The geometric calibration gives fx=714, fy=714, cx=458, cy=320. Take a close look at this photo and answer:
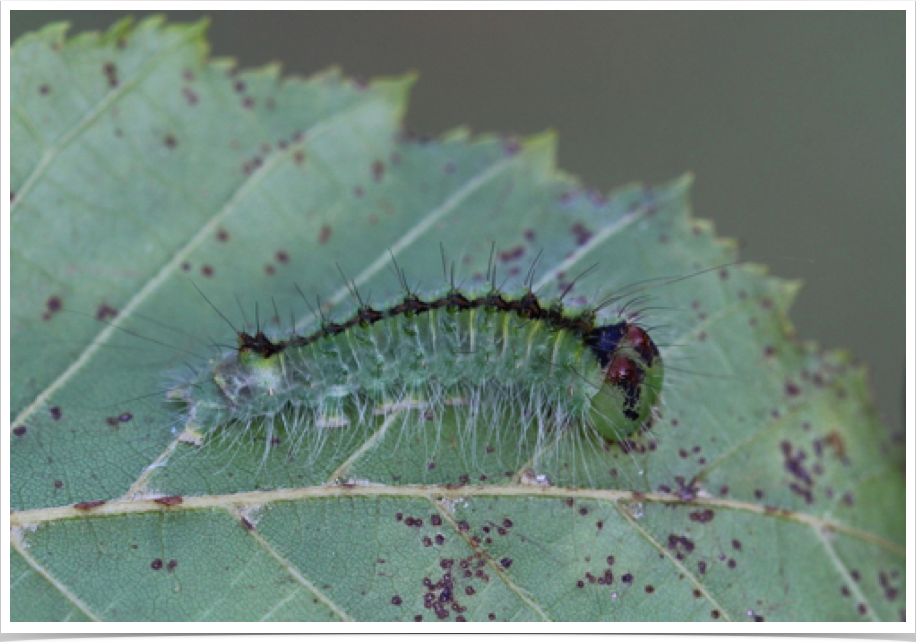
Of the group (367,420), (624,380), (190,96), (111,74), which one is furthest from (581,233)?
(111,74)

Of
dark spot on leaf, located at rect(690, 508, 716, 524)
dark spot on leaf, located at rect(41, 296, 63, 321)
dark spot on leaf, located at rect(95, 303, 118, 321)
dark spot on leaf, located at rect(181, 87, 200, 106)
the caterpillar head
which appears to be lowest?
dark spot on leaf, located at rect(41, 296, 63, 321)

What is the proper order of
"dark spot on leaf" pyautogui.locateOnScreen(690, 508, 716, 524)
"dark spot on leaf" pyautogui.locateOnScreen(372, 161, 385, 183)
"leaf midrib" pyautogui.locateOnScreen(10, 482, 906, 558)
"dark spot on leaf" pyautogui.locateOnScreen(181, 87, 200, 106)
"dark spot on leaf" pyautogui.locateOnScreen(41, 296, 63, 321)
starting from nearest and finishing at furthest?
1. "leaf midrib" pyautogui.locateOnScreen(10, 482, 906, 558)
2. "dark spot on leaf" pyautogui.locateOnScreen(690, 508, 716, 524)
3. "dark spot on leaf" pyautogui.locateOnScreen(41, 296, 63, 321)
4. "dark spot on leaf" pyautogui.locateOnScreen(181, 87, 200, 106)
5. "dark spot on leaf" pyautogui.locateOnScreen(372, 161, 385, 183)

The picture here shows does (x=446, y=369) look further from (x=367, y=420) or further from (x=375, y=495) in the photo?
(x=375, y=495)

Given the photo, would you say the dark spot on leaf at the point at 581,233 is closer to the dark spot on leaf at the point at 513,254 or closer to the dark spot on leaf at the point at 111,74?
the dark spot on leaf at the point at 513,254

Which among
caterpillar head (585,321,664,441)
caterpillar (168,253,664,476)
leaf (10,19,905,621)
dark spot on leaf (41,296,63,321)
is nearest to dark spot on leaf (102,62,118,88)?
leaf (10,19,905,621)

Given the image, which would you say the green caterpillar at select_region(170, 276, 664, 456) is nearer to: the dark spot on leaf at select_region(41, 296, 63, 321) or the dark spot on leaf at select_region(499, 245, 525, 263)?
the dark spot on leaf at select_region(499, 245, 525, 263)

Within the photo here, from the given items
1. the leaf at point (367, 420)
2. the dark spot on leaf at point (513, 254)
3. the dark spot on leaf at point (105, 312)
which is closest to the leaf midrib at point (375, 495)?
the leaf at point (367, 420)
